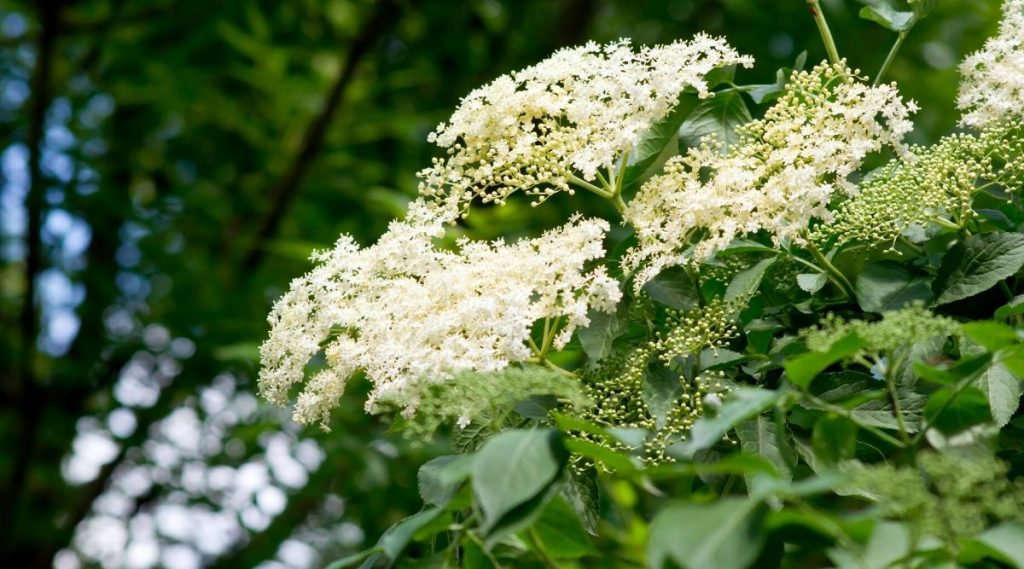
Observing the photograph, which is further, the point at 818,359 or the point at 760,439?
the point at 760,439

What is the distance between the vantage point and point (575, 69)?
0.99 m

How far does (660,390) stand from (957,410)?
0.74ft

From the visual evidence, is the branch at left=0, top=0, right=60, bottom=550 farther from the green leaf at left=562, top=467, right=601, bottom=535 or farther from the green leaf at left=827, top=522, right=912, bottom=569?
the green leaf at left=827, top=522, right=912, bottom=569

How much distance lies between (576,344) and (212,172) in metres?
2.80

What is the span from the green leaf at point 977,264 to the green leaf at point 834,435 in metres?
0.25

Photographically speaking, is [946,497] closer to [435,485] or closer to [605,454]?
[605,454]

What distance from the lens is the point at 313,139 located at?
3.00 metres

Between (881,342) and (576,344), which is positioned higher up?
(576,344)

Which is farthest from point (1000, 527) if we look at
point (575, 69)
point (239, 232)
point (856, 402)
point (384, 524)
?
point (239, 232)

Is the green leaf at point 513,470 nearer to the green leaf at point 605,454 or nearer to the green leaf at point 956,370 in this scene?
the green leaf at point 605,454

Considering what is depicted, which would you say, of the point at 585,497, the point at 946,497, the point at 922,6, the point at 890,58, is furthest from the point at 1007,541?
the point at 922,6

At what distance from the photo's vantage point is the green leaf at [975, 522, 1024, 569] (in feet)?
1.67

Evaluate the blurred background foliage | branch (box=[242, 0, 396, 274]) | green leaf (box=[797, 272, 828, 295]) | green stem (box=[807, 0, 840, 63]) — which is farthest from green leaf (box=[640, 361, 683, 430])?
branch (box=[242, 0, 396, 274])

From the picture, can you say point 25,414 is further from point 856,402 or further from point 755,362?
point 856,402
